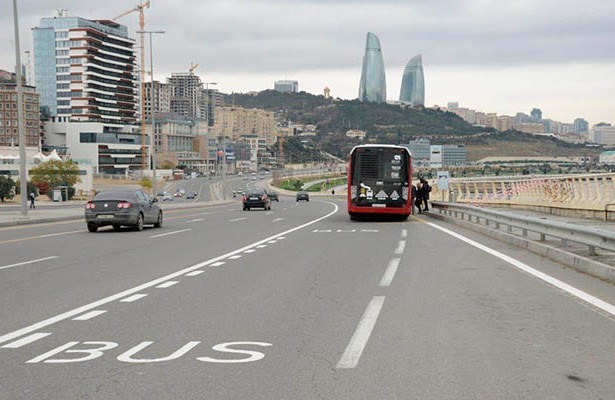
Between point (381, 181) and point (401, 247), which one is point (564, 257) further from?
point (381, 181)

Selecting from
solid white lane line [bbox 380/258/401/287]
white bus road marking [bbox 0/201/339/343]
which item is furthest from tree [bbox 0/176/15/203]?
solid white lane line [bbox 380/258/401/287]

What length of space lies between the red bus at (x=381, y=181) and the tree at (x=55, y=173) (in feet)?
287

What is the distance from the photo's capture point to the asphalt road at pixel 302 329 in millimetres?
5633

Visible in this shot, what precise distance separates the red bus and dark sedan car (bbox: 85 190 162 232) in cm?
967

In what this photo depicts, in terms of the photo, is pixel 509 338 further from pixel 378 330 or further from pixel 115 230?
pixel 115 230

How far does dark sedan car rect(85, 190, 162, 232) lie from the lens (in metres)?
24.4

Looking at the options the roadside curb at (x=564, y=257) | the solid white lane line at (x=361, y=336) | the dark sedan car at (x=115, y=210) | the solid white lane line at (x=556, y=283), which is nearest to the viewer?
the solid white lane line at (x=361, y=336)

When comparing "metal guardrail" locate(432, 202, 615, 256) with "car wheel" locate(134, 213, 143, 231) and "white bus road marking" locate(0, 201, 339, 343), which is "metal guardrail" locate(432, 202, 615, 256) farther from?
"car wheel" locate(134, 213, 143, 231)

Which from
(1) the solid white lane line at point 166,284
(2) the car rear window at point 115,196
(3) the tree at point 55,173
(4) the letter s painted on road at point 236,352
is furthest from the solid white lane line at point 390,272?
A: (3) the tree at point 55,173

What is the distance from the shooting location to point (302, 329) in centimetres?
779

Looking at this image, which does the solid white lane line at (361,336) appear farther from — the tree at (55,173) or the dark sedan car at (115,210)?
the tree at (55,173)

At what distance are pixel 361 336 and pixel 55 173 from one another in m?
111

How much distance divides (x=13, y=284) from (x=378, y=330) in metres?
6.64

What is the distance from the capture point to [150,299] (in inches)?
391
